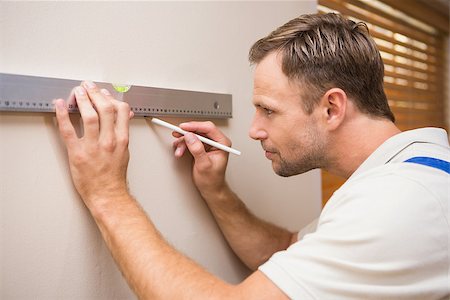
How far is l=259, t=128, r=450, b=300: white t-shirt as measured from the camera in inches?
26.3

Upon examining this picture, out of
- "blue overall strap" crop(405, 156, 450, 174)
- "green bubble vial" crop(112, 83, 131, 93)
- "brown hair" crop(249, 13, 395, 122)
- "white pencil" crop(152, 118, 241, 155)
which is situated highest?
"brown hair" crop(249, 13, 395, 122)

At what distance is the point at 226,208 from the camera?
3.58ft

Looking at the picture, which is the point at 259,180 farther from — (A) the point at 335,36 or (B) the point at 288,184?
(A) the point at 335,36

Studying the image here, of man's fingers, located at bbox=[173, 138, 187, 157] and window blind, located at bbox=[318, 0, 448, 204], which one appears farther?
window blind, located at bbox=[318, 0, 448, 204]

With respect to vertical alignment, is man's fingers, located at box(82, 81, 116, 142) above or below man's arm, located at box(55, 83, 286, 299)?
above

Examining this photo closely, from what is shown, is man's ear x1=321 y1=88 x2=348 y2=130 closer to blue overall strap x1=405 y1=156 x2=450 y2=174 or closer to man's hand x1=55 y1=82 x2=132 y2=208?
blue overall strap x1=405 y1=156 x2=450 y2=174

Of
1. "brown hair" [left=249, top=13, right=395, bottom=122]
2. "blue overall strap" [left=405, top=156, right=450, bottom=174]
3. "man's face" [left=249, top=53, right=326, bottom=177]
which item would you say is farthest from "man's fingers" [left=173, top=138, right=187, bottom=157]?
"blue overall strap" [left=405, top=156, right=450, bottom=174]

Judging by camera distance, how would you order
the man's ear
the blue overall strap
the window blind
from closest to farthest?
the blue overall strap
the man's ear
the window blind

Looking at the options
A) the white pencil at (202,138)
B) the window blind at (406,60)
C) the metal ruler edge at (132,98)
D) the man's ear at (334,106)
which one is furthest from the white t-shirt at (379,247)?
the window blind at (406,60)

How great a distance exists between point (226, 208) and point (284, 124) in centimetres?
28

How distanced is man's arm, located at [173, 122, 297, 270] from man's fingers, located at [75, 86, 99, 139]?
26 centimetres

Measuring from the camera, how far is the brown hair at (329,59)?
3.05 ft

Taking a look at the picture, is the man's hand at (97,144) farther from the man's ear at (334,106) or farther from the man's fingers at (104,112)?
the man's ear at (334,106)

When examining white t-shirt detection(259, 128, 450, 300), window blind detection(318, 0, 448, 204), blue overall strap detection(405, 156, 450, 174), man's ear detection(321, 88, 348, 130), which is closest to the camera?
white t-shirt detection(259, 128, 450, 300)
